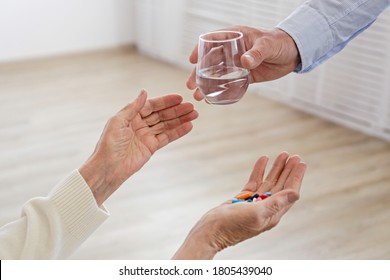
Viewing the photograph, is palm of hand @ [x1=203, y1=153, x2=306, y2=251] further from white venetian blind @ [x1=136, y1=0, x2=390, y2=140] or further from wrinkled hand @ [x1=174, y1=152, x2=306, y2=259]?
white venetian blind @ [x1=136, y1=0, x2=390, y2=140]

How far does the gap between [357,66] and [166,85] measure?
4.42 ft

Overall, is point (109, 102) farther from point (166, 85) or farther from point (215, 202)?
point (215, 202)

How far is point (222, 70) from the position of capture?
1456mm

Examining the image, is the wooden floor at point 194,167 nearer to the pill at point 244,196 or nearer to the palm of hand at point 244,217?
the pill at point 244,196

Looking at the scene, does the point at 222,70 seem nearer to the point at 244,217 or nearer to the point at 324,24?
the point at 244,217

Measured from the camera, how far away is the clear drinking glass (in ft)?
4.73

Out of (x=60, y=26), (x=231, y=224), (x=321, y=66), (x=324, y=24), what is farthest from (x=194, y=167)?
(x=60, y=26)

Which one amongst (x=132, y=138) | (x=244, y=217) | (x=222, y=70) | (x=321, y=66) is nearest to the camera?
(x=244, y=217)

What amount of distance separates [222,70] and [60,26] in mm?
3811

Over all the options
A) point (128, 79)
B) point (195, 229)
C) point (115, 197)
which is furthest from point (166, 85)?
point (195, 229)

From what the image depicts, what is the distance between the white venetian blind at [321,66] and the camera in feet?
11.1

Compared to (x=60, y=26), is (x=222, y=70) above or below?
above

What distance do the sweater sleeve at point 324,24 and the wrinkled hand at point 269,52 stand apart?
0.02m

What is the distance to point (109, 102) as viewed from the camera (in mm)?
4047
